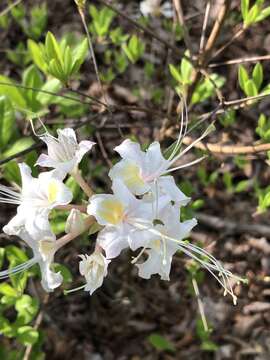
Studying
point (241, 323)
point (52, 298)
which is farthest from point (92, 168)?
point (241, 323)

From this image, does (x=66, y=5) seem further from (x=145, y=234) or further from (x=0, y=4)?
(x=145, y=234)

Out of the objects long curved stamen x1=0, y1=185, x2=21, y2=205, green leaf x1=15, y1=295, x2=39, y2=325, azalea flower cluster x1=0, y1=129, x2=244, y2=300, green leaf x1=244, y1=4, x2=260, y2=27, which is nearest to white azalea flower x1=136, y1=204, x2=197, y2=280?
azalea flower cluster x1=0, y1=129, x2=244, y2=300

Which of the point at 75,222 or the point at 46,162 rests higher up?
the point at 46,162

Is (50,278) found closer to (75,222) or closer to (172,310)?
(75,222)

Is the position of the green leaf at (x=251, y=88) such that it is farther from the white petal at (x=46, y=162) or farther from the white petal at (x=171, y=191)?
the white petal at (x=46, y=162)

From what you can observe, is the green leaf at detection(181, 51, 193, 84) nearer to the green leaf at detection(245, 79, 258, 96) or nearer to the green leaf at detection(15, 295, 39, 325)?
the green leaf at detection(245, 79, 258, 96)

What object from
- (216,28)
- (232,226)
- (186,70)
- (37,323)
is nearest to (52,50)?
(216,28)

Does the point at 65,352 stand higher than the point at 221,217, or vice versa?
the point at 221,217
